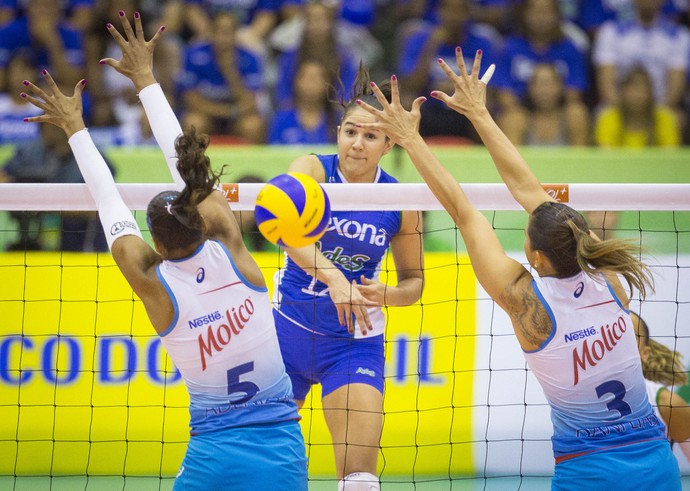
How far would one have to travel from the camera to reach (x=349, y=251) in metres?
4.98

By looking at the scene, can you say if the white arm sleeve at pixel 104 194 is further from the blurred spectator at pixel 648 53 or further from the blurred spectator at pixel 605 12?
the blurred spectator at pixel 605 12

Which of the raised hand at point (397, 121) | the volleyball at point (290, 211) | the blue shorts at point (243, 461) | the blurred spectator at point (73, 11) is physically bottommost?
the blue shorts at point (243, 461)

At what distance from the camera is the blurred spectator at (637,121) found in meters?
9.61

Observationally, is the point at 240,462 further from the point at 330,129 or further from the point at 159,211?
the point at 330,129

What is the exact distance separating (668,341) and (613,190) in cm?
242

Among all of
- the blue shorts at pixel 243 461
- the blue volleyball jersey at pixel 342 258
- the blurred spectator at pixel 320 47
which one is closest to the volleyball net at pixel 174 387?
the blue volleyball jersey at pixel 342 258

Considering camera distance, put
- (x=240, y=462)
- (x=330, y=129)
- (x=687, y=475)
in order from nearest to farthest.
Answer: (x=240, y=462) → (x=687, y=475) → (x=330, y=129)

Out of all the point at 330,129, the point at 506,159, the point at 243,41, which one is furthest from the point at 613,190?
the point at 243,41

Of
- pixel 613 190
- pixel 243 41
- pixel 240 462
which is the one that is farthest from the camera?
pixel 243 41

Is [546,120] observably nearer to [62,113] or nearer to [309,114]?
[309,114]

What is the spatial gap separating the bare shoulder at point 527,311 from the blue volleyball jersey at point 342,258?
4.03 feet

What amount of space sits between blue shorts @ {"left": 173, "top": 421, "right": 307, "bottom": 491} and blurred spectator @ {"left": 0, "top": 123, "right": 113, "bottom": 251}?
159 inches

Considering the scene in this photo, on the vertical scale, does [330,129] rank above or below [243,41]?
below

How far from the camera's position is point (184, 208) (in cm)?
375
